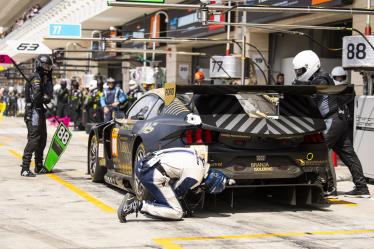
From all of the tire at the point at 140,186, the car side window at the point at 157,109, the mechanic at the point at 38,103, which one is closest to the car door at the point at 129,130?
the car side window at the point at 157,109

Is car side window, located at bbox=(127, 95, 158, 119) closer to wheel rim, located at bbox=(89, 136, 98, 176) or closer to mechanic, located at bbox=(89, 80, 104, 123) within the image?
wheel rim, located at bbox=(89, 136, 98, 176)

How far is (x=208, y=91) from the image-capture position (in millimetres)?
8727

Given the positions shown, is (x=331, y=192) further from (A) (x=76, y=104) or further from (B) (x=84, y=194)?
(A) (x=76, y=104)

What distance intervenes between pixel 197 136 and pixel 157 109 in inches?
45.6

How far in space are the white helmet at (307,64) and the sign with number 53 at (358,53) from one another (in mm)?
2466

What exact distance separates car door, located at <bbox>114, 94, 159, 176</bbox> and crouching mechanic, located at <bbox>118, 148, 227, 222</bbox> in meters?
1.35

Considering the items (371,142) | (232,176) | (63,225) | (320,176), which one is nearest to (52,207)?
(63,225)

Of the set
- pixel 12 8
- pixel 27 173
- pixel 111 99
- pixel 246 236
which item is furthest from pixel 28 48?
pixel 12 8

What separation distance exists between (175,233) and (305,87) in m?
2.51

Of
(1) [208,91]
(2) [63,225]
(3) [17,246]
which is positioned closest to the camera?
(3) [17,246]

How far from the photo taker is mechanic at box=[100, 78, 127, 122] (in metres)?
24.1

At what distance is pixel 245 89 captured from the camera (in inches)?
350

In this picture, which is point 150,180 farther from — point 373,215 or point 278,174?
point 373,215

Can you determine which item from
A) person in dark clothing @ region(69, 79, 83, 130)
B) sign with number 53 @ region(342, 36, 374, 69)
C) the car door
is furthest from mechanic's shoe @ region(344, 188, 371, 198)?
person in dark clothing @ region(69, 79, 83, 130)
